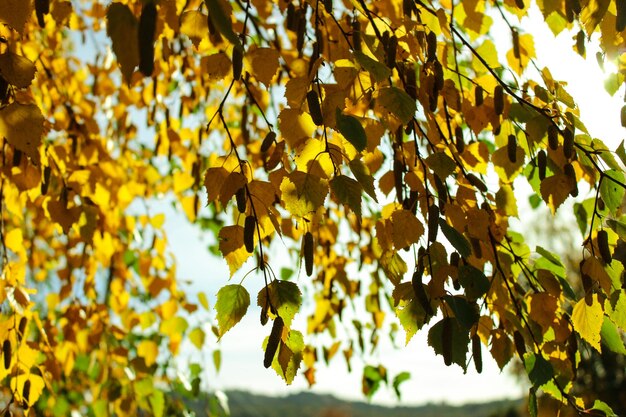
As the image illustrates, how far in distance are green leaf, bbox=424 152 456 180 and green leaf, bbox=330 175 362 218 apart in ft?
0.46

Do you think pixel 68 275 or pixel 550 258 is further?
pixel 68 275

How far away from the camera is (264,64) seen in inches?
39.1

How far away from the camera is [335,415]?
61.4 meters

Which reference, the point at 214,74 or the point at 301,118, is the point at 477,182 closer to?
the point at 301,118

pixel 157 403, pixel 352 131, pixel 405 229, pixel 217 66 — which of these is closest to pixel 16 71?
pixel 217 66

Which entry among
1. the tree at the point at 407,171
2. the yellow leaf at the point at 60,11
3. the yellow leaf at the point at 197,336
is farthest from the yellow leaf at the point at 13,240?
the yellow leaf at the point at 197,336

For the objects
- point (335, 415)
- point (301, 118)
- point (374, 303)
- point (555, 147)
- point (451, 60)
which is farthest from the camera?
point (335, 415)

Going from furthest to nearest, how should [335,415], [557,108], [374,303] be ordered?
[335,415] < [374,303] < [557,108]

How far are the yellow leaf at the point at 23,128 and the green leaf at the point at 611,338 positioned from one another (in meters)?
0.98

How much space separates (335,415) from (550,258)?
63.3 metres

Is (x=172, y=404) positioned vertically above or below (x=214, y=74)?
below

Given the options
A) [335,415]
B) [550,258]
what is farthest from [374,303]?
[335,415]

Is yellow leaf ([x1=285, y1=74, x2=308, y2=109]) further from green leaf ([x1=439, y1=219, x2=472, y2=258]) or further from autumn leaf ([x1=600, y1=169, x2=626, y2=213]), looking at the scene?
autumn leaf ([x1=600, y1=169, x2=626, y2=213])

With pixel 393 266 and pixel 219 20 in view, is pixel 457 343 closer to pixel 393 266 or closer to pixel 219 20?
pixel 393 266
